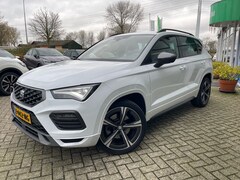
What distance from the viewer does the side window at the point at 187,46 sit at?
4.20 metres

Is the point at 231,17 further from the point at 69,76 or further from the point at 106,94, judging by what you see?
the point at 69,76

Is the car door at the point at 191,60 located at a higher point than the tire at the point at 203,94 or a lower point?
higher

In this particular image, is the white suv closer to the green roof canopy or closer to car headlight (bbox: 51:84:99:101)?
car headlight (bbox: 51:84:99:101)

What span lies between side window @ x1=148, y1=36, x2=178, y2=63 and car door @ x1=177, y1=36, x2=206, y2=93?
0.22 m

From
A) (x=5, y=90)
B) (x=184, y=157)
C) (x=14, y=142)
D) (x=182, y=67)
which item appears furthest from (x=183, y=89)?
(x=5, y=90)

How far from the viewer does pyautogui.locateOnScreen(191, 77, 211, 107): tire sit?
497 centimetres

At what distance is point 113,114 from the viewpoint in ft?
9.02

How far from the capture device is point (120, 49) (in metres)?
3.57

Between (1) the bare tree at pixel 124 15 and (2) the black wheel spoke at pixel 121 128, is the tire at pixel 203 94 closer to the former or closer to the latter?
(2) the black wheel spoke at pixel 121 128

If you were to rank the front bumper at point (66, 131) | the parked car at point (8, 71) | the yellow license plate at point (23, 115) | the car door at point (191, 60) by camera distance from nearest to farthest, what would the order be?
the front bumper at point (66, 131) → the yellow license plate at point (23, 115) → the car door at point (191, 60) → the parked car at point (8, 71)

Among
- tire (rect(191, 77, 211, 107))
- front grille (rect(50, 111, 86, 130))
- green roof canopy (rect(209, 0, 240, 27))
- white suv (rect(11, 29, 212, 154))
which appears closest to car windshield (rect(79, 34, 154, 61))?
white suv (rect(11, 29, 212, 154))

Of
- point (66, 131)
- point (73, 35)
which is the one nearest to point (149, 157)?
point (66, 131)

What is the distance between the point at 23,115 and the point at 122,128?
1277 millimetres

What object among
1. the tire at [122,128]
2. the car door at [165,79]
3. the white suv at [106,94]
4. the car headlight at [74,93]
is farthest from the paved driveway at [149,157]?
→ the car headlight at [74,93]
